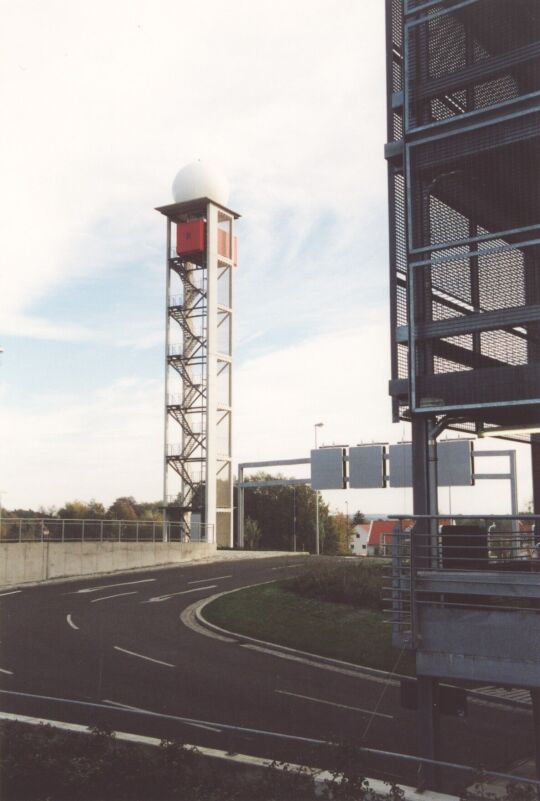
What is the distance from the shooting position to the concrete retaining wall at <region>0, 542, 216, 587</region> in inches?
1478

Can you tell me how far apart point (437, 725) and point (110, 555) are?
3394 centimetres

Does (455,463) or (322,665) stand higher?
(455,463)

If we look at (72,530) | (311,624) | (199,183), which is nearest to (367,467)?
(72,530)

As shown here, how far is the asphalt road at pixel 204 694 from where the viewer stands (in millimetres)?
14273

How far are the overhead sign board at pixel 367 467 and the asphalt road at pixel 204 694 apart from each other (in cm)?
3268

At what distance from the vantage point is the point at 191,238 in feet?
215

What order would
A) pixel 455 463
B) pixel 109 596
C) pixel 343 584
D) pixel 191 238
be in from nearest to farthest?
pixel 343 584 → pixel 109 596 → pixel 455 463 → pixel 191 238

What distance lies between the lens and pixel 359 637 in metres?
24.3

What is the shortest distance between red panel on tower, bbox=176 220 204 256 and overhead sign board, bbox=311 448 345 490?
20123mm

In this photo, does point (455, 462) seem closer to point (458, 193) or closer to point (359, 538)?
point (458, 193)

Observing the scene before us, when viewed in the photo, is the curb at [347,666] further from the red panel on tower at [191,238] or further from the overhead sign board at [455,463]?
the red panel on tower at [191,238]

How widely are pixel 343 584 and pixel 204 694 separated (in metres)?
13.4

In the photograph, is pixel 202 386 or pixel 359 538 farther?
pixel 359 538

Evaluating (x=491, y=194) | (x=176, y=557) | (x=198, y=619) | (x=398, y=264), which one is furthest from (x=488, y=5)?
(x=176, y=557)
